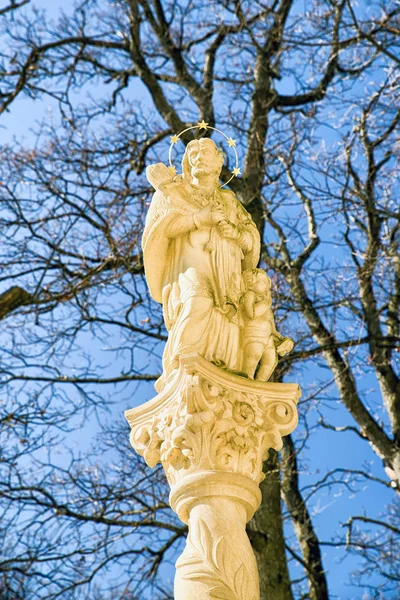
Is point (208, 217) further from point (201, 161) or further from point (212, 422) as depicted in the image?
point (212, 422)

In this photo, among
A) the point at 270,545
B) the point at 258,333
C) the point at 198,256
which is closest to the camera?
the point at 258,333

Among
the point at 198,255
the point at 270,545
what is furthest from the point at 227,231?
the point at 270,545

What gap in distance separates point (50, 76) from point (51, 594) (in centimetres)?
851

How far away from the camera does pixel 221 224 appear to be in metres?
6.38

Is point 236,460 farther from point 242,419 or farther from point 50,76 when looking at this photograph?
point 50,76

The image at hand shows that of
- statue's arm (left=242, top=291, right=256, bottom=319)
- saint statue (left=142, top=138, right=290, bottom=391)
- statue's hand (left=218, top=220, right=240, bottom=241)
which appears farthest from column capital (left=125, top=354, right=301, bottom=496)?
statue's hand (left=218, top=220, right=240, bottom=241)

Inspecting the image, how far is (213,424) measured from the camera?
5434 mm

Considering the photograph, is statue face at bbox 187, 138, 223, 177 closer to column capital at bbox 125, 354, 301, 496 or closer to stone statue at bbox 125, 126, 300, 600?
stone statue at bbox 125, 126, 300, 600

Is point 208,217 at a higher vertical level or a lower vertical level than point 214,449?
higher

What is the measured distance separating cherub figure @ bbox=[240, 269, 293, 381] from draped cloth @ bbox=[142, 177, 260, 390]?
0.30ft

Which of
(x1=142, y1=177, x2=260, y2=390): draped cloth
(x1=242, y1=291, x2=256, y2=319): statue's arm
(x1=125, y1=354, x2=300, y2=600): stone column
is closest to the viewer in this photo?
(x1=125, y1=354, x2=300, y2=600): stone column

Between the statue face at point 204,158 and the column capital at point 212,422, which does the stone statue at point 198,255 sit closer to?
the statue face at point 204,158

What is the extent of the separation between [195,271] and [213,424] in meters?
1.16

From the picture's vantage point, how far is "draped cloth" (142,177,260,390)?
5.78 metres
